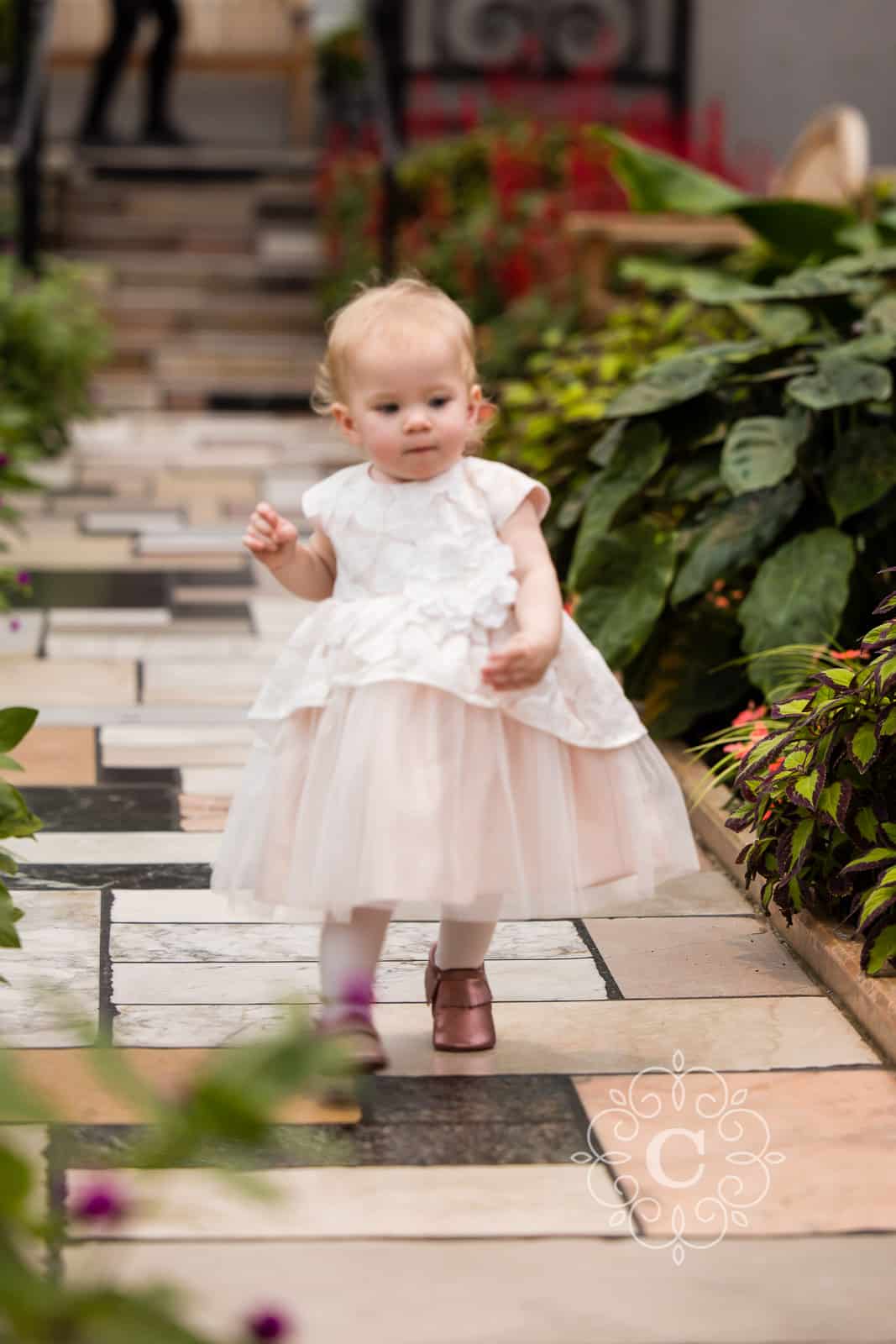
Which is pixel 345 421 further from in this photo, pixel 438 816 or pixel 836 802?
pixel 836 802

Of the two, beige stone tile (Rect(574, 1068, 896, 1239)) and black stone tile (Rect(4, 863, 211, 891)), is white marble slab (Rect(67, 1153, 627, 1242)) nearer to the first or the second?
beige stone tile (Rect(574, 1068, 896, 1239))

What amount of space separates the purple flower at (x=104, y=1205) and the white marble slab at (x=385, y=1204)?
2.95 feet

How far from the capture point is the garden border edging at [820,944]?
9.29 ft

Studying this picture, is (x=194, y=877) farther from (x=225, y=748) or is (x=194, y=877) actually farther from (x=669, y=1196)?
(x=669, y=1196)

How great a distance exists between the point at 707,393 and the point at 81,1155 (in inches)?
109

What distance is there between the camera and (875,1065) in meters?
2.73

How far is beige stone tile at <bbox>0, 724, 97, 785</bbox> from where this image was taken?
4262 mm

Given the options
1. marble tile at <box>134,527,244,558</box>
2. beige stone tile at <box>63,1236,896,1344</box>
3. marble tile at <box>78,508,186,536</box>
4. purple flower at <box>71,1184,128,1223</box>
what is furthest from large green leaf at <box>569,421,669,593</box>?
marble tile at <box>78,508,186,536</box>

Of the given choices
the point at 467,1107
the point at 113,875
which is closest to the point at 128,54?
the point at 113,875

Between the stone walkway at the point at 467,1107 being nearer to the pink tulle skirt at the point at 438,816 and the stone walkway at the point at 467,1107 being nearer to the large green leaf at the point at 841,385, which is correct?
the pink tulle skirt at the point at 438,816

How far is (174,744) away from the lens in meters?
4.58

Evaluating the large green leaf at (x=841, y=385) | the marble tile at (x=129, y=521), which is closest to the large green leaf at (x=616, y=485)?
the large green leaf at (x=841, y=385)

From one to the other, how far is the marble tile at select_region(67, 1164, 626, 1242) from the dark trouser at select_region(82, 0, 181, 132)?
1190cm

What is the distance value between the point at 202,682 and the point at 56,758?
81 cm
